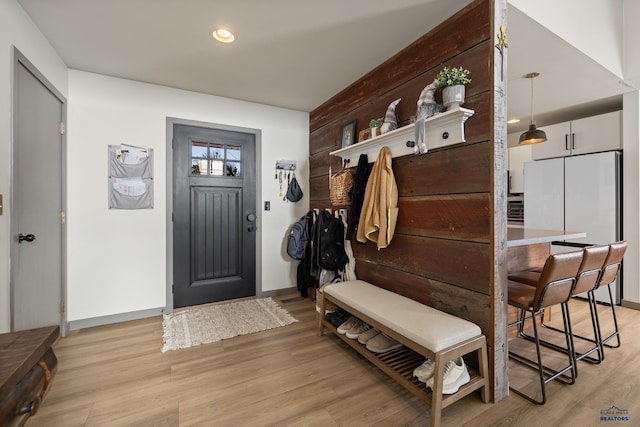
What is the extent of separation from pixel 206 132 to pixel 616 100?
15.5ft

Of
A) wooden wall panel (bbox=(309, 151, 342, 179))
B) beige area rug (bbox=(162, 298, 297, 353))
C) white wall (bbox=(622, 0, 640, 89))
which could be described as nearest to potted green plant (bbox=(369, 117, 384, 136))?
wooden wall panel (bbox=(309, 151, 342, 179))

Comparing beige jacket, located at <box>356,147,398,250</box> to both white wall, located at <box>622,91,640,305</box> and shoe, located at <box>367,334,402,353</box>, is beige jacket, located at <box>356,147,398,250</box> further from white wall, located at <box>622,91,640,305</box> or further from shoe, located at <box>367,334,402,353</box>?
white wall, located at <box>622,91,640,305</box>

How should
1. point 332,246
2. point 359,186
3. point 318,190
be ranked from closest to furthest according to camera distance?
point 359,186 < point 332,246 < point 318,190

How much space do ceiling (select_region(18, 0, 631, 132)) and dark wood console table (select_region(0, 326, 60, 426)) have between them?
1.91m

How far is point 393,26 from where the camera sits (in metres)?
1.98

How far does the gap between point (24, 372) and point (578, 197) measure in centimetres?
466

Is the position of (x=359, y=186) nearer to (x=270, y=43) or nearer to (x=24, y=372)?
(x=270, y=43)

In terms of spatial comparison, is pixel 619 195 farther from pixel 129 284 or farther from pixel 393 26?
pixel 129 284

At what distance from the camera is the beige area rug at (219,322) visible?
2346mm

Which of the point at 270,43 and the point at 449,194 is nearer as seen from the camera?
the point at 449,194

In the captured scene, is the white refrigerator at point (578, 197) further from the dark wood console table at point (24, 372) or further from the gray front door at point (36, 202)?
the gray front door at point (36, 202)

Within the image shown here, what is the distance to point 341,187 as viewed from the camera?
9.04ft

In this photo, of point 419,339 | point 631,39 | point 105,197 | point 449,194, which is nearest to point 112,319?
point 105,197

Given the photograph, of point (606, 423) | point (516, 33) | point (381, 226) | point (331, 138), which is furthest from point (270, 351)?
point (516, 33)
